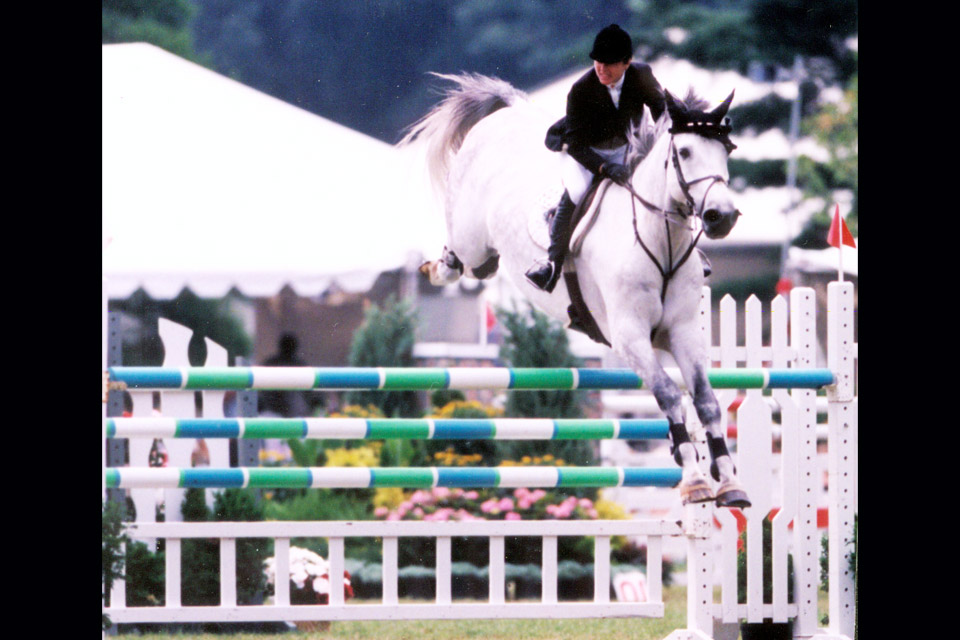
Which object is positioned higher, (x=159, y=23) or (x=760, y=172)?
(x=159, y=23)

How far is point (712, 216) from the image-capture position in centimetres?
259

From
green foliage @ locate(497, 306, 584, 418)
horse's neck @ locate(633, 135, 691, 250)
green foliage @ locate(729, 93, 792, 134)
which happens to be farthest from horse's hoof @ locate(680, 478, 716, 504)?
green foliage @ locate(729, 93, 792, 134)

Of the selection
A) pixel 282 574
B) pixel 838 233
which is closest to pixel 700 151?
pixel 838 233

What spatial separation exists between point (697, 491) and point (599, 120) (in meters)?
1.19

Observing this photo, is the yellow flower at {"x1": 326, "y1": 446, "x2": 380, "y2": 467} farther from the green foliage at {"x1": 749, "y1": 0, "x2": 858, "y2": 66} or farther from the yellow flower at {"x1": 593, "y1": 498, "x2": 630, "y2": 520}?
the green foliage at {"x1": 749, "y1": 0, "x2": 858, "y2": 66}

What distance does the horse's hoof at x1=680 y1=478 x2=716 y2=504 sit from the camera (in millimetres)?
2785

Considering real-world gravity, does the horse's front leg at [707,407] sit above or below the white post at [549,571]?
above

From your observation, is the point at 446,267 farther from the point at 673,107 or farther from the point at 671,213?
the point at 673,107

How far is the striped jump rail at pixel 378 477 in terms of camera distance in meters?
3.50

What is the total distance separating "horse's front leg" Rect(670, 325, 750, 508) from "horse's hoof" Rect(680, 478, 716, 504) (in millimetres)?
41

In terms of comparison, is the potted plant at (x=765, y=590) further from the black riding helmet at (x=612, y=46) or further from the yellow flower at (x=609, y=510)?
the black riding helmet at (x=612, y=46)

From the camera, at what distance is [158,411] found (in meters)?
4.71

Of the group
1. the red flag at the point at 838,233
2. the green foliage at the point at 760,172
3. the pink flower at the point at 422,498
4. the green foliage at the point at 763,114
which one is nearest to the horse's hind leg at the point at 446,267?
the red flag at the point at 838,233

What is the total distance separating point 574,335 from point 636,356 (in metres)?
2.92
